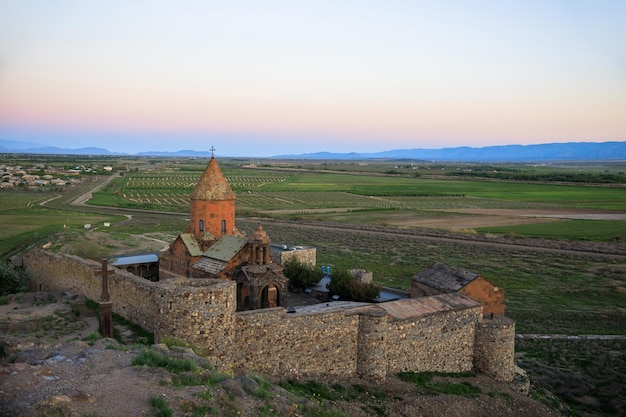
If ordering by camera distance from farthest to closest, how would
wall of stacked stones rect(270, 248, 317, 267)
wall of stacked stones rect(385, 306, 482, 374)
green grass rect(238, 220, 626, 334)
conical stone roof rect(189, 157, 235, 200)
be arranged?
wall of stacked stones rect(270, 248, 317, 267), green grass rect(238, 220, 626, 334), conical stone roof rect(189, 157, 235, 200), wall of stacked stones rect(385, 306, 482, 374)

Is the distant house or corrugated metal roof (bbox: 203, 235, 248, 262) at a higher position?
corrugated metal roof (bbox: 203, 235, 248, 262)

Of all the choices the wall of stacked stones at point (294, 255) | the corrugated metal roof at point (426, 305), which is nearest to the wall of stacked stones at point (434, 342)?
the corrugated metal roof at point (426, 305)

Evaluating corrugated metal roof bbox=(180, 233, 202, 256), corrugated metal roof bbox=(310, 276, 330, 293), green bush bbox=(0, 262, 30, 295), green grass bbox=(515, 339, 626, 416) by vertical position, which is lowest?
green grass bbox=(515, 339, 626, 416)

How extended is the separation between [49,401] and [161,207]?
63.2 m

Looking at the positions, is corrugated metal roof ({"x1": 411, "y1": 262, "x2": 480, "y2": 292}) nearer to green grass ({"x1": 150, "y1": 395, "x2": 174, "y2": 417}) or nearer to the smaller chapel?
the smaller chapel

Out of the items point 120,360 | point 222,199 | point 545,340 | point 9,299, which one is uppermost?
point 222,199

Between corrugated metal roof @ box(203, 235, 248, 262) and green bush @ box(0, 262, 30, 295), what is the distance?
27.2 feet

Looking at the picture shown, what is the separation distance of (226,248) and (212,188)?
3.30m

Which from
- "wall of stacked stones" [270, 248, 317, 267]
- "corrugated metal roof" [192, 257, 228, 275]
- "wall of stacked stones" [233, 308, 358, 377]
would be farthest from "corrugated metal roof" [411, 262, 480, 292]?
"corrugated metal roof" [192, 257, 228, 275]

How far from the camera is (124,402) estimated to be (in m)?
7.93

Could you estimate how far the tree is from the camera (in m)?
24.4

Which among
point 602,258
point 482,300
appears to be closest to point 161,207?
point 602,258

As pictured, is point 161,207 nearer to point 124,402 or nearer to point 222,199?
point 222,199

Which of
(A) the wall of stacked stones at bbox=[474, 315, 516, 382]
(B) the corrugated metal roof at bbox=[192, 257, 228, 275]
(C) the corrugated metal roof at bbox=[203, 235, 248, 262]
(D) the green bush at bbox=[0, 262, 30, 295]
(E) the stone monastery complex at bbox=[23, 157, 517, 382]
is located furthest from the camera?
(D) the green bush at bbox=[0, 262, 30, 295]
